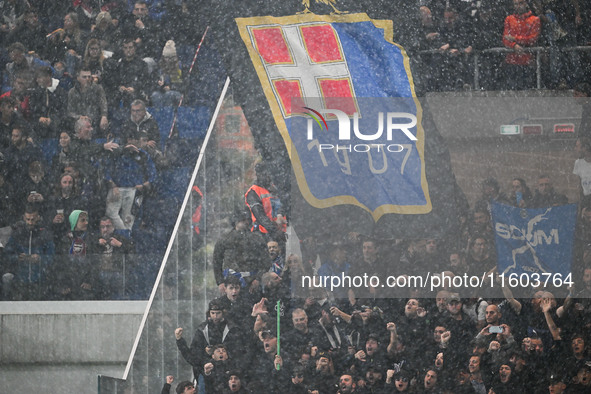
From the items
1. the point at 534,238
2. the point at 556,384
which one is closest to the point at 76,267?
the point at 534,238

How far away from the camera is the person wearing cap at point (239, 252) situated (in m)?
4.69

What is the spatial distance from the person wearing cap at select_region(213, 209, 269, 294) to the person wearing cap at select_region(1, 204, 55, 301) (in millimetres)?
1014

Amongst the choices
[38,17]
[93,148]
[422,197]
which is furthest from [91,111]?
[422,197]

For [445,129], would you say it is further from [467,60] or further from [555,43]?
[555,43]

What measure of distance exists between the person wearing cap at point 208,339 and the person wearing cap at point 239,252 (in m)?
0.14

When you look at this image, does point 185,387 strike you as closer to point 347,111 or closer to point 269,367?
point 269,367

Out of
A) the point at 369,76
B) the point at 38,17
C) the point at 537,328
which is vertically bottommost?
the point at 537,328

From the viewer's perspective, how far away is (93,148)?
4832 millimetres

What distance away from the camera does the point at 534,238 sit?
464 cm

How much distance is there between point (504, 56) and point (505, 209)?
0.90 m

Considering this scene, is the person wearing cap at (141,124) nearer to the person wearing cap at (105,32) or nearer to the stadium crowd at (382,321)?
the person wearing cap at (105,32)

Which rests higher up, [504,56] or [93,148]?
[504,56]

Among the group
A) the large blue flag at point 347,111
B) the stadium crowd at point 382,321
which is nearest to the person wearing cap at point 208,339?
the stadium crowd at point 382,321

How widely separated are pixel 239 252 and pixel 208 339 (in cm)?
54
